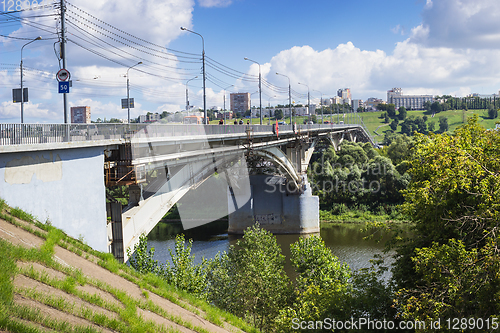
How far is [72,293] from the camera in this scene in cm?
712

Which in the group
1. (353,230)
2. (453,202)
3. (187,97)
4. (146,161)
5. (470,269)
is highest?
(187,97)

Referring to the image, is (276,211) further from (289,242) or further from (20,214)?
(20,214)

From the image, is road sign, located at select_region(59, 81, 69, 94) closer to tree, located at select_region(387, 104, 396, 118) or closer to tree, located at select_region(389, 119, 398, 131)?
tree, located at select_region(389, 119, 398, 131)

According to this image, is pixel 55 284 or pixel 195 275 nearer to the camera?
pixel 55 284

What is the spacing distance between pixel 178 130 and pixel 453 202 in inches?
463

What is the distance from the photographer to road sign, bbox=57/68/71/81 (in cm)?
1235

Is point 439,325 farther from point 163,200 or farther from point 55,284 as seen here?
point 163,200

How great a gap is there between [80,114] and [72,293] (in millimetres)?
24011

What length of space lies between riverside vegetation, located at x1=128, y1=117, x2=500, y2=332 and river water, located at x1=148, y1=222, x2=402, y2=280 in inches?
372

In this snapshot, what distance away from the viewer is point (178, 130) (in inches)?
714

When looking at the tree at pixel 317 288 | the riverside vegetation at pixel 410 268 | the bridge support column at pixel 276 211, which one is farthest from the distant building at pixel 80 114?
the bridge support column at pixel 276 211

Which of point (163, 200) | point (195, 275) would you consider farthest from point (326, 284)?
point (163, 200)

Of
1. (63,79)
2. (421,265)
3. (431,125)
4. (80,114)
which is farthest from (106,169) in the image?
(431,125)

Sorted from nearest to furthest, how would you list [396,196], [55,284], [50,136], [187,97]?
→ [55,284]
[50,136]
[187,97]
[396,196]
